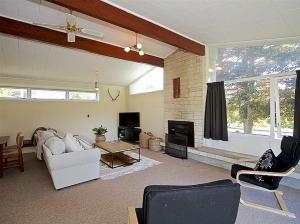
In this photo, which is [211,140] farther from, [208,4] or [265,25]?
[208,4]

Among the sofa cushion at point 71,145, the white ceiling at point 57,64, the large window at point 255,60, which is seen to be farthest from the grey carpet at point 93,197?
the white ceiling at point 57,64

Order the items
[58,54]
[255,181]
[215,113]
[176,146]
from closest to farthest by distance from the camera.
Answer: [255,181], [215,113], [58,54], [176,146]

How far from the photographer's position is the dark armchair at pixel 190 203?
1.17m

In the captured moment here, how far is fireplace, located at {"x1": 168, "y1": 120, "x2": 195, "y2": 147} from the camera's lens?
201 inches

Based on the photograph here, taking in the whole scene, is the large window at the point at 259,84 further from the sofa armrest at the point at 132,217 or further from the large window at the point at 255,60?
the sofa armrest at the point at 132,217

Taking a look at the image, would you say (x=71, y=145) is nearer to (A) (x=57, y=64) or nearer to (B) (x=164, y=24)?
(B) (x=164, y=24)

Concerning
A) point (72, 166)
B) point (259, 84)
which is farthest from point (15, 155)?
point (259, 84)

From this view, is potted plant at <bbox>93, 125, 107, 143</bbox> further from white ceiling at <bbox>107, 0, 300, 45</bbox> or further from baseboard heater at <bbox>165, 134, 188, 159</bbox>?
white ceiling at <bbox>107, 0, 300, 45</bbox>

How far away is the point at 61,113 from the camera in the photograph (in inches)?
270

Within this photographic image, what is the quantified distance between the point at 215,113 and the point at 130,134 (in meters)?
3.88

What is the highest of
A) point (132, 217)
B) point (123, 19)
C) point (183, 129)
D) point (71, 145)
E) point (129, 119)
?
point (123, 19)

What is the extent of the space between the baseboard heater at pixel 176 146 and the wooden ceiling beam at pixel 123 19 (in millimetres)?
2378

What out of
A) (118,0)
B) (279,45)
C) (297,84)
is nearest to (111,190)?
(118,0)

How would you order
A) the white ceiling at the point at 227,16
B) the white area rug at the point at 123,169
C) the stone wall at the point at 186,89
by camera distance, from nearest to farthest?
the white ceiling at the point at 227,16
the white area rug at the point at 123,169
the stone wall at the point at 186,89
